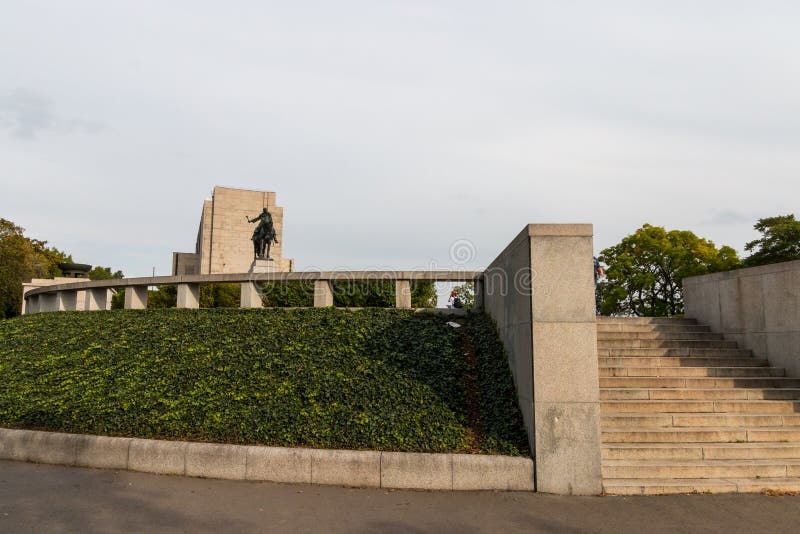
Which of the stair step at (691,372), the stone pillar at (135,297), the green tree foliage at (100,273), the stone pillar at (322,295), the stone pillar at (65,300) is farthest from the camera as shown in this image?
the green tree foliage at (100,273)

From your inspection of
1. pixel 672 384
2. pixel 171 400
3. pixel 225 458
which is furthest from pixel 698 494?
pixel 171 400

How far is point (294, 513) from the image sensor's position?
18.9 ft

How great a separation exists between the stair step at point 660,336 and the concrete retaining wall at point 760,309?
10.8 inches

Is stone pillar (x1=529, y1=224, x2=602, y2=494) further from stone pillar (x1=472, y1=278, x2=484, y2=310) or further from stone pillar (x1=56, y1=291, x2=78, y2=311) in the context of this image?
stone pillar (x1=56, y1=291, x2=78, y2=311)

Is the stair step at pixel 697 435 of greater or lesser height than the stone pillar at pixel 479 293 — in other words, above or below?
below

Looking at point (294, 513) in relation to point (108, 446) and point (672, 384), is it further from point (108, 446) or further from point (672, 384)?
point (672, 384)

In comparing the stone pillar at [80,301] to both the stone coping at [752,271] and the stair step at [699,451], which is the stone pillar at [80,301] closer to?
the stair step at [699,451]

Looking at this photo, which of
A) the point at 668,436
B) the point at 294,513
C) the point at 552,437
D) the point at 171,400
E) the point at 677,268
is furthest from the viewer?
the point at 677,268

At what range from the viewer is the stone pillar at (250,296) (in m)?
12.8

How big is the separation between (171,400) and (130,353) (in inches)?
101

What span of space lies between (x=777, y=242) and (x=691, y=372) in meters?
30.7

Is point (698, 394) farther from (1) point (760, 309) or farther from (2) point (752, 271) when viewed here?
(2) point (752, 271)

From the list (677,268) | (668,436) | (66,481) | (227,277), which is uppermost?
(677,268)

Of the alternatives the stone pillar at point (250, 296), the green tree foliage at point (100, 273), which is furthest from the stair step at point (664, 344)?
the green tree foliage at point (100, 273)
